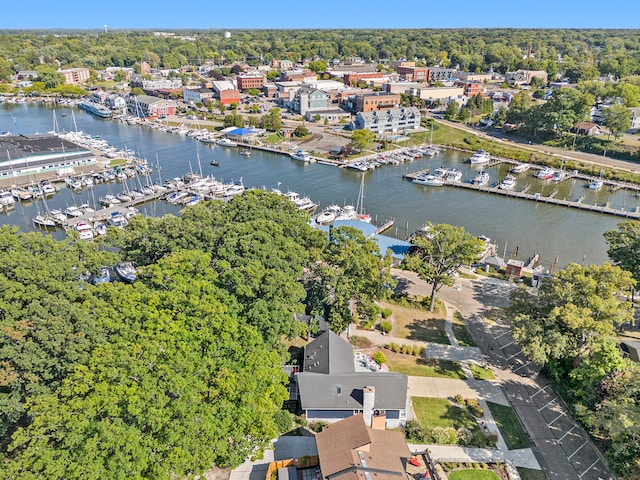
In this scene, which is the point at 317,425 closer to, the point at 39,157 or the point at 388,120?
the point at 39,157

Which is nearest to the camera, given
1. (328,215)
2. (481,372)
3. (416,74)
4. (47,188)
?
(481,372)

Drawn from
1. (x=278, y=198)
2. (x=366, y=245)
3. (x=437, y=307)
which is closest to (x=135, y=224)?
(x=278, y=198)

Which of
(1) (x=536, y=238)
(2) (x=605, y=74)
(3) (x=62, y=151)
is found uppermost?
(2) (x=605, y=74)

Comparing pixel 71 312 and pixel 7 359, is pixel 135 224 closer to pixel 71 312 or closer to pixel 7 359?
pixel 71 312

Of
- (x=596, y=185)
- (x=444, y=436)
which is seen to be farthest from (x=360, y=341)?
(x=596, y=185)

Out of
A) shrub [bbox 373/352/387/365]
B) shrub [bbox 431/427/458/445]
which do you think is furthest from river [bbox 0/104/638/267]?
shrub [bbox 431/427/458/445]

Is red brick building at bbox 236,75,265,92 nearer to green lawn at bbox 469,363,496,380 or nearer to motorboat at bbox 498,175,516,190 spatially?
motorboat at bbox 498,175,516,190
